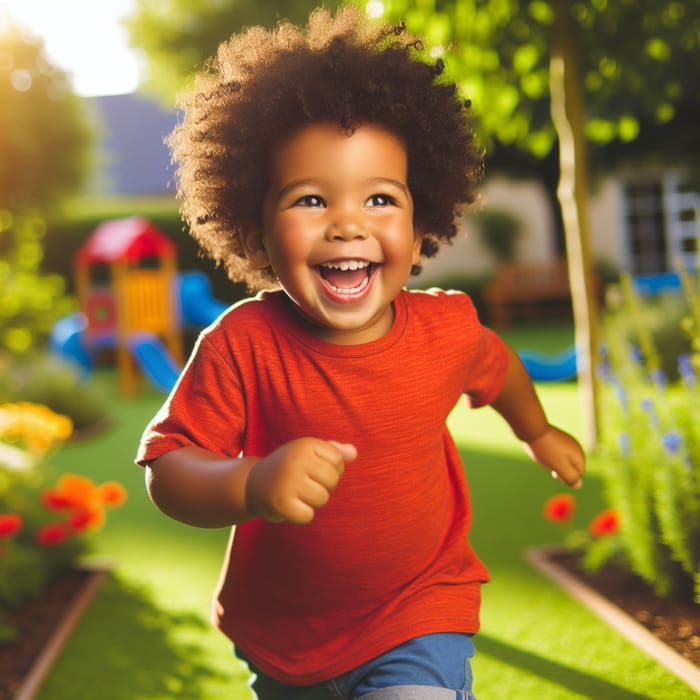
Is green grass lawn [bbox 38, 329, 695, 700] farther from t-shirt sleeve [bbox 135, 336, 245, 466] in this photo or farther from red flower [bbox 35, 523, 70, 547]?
t-shirt sleeve [bbox 135, 336, 245, 466]

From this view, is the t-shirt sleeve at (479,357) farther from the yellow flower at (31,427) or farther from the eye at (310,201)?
the yellow flower at (31,427)

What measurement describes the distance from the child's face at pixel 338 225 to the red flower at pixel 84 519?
2.54 metres

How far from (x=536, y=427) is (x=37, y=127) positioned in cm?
2086

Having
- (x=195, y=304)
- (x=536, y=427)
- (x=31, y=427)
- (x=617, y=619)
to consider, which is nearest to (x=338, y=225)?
(x=536, y=427)

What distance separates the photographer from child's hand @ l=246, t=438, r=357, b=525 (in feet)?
4.82

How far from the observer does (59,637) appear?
3.71 m

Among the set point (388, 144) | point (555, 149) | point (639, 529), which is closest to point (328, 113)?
point (388, 144)

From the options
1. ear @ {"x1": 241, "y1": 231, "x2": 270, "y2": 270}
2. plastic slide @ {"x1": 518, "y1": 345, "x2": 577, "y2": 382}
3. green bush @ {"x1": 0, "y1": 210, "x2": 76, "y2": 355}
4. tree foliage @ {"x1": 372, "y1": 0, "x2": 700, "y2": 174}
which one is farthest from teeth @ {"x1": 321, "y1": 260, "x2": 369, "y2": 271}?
plastic slide @ {"x1": 518, "y1": 345, "x2": 577, "y2": 382}

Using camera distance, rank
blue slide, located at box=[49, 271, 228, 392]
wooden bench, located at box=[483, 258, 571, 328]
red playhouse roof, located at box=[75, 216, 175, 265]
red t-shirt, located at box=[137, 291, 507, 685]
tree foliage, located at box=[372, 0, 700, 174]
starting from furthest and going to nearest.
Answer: wooden bench, located at box=[483, 258, 571, 328] → red playhouse roof, located at box=[75, 216, 175, 265] → blue slide, located at box=[49, 271, 228, 392] → tree foliage, located at box=[372, 0, 700, 174] → red t-shirt, located at box=[137, 291, 507, 685]

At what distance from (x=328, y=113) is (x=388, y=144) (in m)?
0.15

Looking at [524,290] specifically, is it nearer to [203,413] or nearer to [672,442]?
[672,442]

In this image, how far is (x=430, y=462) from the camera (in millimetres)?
2090

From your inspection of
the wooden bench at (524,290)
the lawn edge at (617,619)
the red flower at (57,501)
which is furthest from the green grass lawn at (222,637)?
the wooden bench at (524,290)

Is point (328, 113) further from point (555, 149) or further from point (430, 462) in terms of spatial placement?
point (555, 149)
